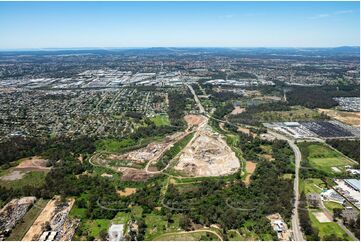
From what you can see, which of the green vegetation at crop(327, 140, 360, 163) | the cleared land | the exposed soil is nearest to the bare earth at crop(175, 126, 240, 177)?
the green vegetation at crop(327, 140, 360, 163)

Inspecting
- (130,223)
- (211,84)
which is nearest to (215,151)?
(130,223)

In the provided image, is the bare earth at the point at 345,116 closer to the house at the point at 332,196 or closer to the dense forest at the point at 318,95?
the dense forest at the point at 318,95

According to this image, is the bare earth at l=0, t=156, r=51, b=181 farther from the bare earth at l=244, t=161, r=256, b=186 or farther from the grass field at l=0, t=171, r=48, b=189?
the bare earth at l=244, t=161, r=256, b=186

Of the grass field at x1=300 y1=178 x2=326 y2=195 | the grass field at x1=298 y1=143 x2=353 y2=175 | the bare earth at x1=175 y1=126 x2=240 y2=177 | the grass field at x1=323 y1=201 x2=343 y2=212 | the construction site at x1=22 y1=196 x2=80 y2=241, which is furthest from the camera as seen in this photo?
the grass field at x1=298 y1=143 x2=353 y2=175

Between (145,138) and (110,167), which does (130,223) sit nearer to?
(110,167)

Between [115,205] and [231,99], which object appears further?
[231,99]

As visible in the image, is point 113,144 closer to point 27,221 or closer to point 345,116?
point 27,221

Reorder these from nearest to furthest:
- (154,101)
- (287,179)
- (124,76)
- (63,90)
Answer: (287,179) < (154,101) < (63,90) < (124,76)

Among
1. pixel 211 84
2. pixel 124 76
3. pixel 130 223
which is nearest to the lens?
pixel 130 223
